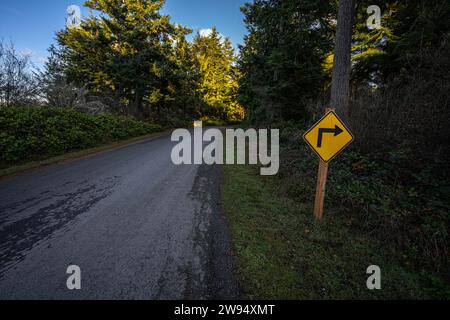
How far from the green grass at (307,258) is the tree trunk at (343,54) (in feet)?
15.3

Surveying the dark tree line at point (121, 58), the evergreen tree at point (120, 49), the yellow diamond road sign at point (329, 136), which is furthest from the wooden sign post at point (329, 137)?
the evergreen tree at point (120, 49)

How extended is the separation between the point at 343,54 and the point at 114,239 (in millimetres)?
8679

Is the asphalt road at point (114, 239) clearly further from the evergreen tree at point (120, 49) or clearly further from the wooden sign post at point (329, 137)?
the evergreen tree at point (120, 49)

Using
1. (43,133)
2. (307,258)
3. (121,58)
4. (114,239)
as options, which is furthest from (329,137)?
(121,58)

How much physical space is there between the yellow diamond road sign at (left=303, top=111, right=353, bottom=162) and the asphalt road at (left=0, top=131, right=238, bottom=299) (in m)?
2.20

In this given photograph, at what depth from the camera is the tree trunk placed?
6.50 meters

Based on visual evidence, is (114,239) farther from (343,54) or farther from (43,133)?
(343,54)

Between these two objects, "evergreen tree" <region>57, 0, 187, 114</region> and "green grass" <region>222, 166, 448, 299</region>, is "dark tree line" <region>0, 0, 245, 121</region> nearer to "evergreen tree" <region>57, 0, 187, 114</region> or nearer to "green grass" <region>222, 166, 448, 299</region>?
"evergreen tree" <region>57, 0, 187, 114</region>

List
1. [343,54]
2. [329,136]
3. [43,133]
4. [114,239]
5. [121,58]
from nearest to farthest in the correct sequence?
[114,239] → [329,136] → [343,54] → [43,133] → [121,58]

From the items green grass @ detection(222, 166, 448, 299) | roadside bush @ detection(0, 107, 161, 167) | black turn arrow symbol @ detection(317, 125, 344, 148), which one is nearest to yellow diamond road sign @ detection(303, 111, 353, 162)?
black turn arrow symbol @ detection(317, 125, 344, 148)

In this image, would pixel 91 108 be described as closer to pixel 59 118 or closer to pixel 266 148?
pixel 59 118

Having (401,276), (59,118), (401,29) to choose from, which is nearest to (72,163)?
(59,118)

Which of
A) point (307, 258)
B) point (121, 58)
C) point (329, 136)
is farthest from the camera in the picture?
Result: point (121, 58)

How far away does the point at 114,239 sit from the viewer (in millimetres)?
2865
